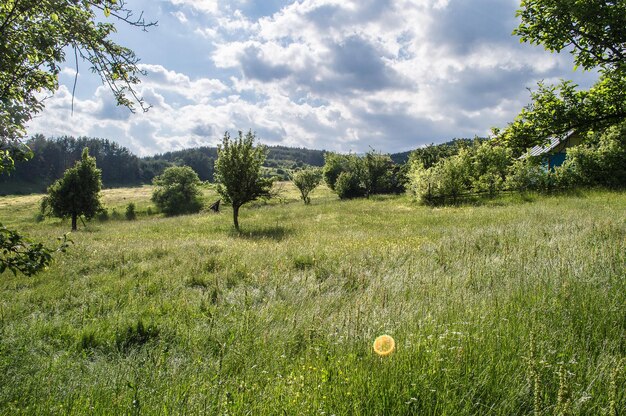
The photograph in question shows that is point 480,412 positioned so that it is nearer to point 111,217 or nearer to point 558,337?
point 558,337

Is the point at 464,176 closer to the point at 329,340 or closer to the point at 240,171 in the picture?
the point at 240,171

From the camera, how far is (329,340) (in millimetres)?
3691

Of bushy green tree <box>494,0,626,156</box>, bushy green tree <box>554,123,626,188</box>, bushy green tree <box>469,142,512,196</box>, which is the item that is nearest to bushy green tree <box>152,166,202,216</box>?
bushy green tree <box>469,142,512,196</box>

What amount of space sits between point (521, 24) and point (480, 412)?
406 inches

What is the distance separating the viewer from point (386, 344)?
330 centimetres

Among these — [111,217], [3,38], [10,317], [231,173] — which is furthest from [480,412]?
[111,217]

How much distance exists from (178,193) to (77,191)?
93.1 ft

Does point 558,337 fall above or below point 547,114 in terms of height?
below

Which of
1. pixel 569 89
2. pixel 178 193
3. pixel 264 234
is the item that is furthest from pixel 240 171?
pixel 178 193

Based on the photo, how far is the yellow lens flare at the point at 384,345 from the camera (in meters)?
3.07

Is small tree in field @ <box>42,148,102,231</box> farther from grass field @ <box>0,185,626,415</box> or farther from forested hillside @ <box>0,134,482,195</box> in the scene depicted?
forested hillside @ <box>0,134,482,195</box>

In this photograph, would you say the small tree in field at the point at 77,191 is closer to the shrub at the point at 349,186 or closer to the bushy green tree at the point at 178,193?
the bushy green tree at the point at 178,193

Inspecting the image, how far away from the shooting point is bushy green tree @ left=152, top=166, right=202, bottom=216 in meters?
60.9

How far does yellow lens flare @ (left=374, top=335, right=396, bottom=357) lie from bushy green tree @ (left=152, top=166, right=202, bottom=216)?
61.1 meters
